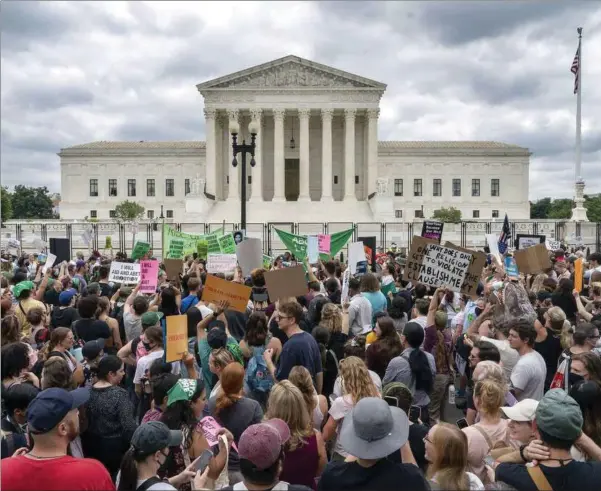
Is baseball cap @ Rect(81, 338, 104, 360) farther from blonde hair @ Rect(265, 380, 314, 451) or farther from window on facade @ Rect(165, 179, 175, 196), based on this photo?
window on facade @ Rect(165, 179, 175, 196)

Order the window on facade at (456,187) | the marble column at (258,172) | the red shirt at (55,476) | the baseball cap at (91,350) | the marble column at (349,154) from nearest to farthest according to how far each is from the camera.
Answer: the red shirt at (55,476) → the baseball cap at (91,350) → the marble column at (258,172) → the marble column at (349,154) → the window on facade at (456,187)

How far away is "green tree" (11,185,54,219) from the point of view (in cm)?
10625

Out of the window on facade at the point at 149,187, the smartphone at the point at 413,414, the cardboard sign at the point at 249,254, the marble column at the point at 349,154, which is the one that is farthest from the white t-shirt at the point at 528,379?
the window on facade at the point at 149,187

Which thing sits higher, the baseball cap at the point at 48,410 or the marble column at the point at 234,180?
the marble column at the point at 234,180

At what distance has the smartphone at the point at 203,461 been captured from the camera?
12.9 feet

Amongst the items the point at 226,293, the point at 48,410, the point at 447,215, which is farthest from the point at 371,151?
the point at 48,410

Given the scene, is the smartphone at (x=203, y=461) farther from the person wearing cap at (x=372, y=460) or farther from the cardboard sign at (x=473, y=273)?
the cardboard sign at (x=473, y=273)

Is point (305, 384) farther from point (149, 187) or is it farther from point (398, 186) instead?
point (149, 187)

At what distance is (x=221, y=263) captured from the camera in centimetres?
1321

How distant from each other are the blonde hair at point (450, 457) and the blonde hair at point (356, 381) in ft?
4.73

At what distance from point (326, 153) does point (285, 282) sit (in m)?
54.7

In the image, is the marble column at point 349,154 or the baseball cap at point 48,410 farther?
the marble column at point 349,154

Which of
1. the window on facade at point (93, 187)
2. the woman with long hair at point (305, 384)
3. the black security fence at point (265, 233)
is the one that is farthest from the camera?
the window on facade at point (93, 187)

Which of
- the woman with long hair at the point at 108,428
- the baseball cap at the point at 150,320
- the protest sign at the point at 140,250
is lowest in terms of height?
the woman with long hair at the point at 108,428
